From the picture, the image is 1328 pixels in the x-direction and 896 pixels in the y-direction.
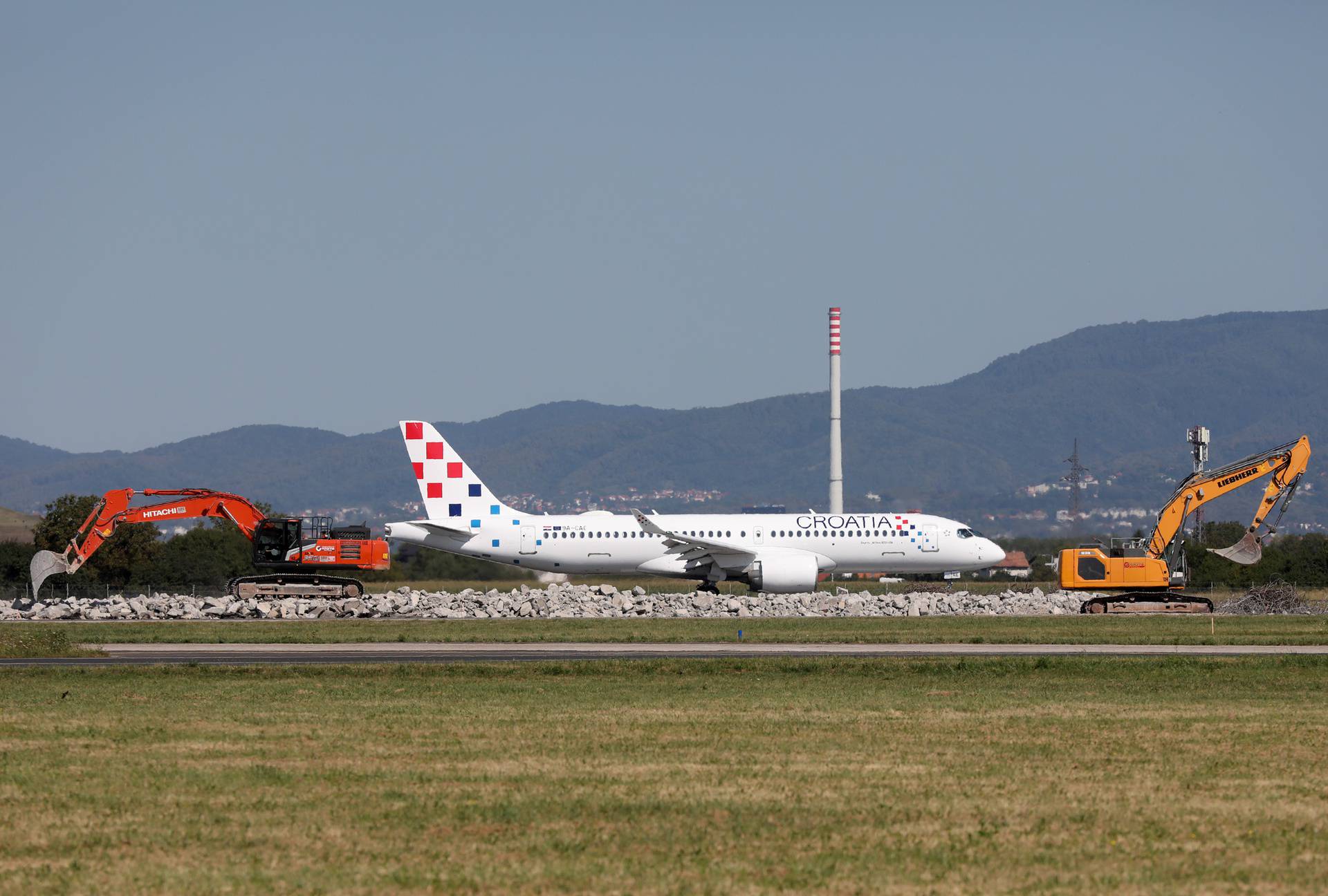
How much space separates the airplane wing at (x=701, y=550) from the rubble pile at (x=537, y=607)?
142 inches

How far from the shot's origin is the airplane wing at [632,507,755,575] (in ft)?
183

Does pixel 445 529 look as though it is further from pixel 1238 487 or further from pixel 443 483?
pixel 1238 487

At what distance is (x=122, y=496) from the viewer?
52.8 meters

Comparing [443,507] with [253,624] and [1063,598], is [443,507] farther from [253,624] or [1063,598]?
[1063,598]

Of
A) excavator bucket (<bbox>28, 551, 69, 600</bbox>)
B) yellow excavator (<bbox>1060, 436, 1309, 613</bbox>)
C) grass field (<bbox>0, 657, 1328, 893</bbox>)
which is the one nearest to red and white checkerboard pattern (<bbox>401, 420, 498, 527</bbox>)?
excavator bucket (<bbox>28, 551, 69, 600</bbox>)

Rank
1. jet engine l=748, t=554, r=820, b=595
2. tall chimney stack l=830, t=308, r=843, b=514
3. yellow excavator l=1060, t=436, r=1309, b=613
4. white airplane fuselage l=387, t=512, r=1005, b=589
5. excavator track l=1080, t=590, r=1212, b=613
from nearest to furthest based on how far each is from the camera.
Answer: excavator track l=1080, t=590, r=1212, b=613
yellow excavator l=1060, t=436, r=1309, b=613
jet engine l=748, t=554, r=820, b=595
white airplane fuselage l=387, t=512, r=1005, b=589
tall chimney stack l=830, t=308, r=843, b=514

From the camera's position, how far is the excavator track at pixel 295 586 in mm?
52062

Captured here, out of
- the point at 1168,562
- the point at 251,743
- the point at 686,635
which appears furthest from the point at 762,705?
the point at 1168,562

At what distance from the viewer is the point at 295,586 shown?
52.2m

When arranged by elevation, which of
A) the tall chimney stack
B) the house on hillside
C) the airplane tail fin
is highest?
the tall chimney stack

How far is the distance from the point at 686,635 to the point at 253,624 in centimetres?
1374

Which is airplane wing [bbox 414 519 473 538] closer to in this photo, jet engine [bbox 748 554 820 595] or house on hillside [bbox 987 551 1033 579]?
jet engine [bbox 748 554 820 595]

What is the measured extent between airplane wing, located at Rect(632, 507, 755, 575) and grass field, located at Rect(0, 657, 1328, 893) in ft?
101

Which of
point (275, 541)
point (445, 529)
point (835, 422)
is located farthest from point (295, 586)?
point (835, 422)
